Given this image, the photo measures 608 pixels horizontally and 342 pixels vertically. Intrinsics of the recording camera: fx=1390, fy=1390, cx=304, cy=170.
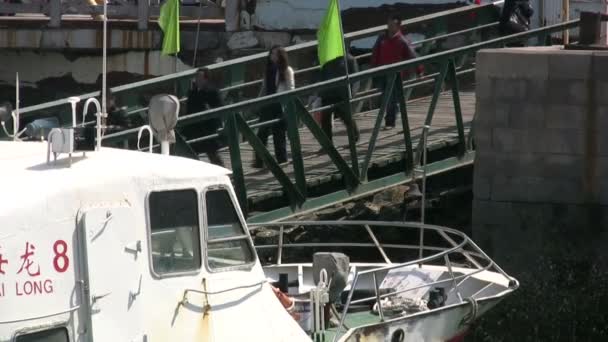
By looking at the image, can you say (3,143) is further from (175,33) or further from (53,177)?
(175,33)

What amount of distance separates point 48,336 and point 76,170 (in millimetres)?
882

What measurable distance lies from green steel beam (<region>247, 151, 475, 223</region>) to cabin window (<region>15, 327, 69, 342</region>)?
6764 mm

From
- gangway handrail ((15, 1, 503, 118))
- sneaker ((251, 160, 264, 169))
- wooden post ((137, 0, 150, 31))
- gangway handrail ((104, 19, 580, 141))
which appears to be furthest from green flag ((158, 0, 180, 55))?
wooden post ((137, 0, 150, 31))

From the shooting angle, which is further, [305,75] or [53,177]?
[305,75]

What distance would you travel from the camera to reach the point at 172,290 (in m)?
7.64

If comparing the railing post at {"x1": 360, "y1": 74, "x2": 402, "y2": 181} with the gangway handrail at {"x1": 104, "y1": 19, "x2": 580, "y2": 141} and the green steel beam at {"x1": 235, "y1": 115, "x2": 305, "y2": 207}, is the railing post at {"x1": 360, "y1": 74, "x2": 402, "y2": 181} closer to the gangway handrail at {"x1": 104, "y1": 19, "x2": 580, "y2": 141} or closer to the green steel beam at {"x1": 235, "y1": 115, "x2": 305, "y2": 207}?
the gangway handrail at {"x1": 104, "y1": 19, "x2": 580, "y2": 141}

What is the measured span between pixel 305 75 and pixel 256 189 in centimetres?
567

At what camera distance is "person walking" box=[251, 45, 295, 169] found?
14852mm

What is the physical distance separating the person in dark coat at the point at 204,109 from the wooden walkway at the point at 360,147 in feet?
1.34

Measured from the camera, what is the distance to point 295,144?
14.0m

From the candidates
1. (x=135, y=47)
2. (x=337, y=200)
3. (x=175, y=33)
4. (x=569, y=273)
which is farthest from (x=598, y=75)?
(x=135, y=47)

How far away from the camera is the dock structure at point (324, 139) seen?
45.0 ft

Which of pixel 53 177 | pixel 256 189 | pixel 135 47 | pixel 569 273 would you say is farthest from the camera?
pixel 135 47

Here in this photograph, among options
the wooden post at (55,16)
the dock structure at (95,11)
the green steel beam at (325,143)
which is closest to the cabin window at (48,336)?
the green steel beam at (325,143)
